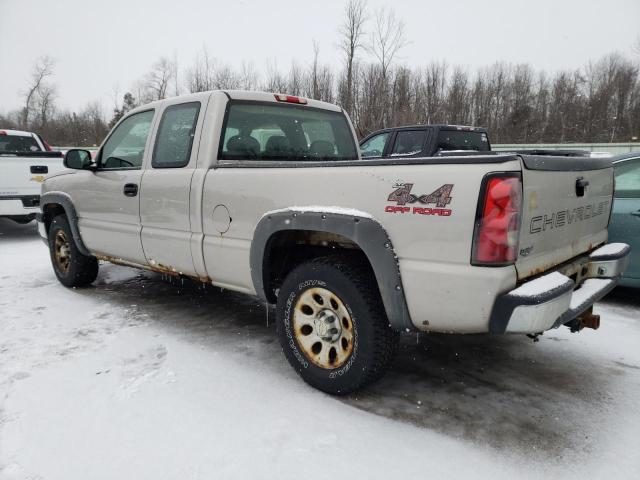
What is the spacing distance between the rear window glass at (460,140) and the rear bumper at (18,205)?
21.9 feet

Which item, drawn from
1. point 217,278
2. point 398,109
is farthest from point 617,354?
point 398,109

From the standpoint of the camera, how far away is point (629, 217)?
172 inches

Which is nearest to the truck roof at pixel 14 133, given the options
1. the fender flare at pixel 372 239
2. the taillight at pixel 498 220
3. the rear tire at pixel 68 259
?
the rear tire at pixel 68 259

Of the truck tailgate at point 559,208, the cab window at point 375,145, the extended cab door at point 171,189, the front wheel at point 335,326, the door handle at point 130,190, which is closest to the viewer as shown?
the truck tailgate at point 559,208

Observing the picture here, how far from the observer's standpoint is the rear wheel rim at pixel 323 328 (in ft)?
9.00

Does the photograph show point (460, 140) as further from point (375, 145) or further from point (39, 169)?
point (39, 169)

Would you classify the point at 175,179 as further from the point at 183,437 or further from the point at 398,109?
the point at 398,109

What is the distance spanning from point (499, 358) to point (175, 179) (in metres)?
2.77

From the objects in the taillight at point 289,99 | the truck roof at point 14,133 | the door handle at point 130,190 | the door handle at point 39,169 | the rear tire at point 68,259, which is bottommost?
the rear tire at point 68,259

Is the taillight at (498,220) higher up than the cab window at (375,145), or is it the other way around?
the cab window at (375,145)

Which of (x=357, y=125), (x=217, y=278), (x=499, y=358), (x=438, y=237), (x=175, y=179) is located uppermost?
(x=357, y=125)

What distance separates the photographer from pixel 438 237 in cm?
226

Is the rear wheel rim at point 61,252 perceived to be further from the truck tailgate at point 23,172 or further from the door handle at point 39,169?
the door handle at point 39,169

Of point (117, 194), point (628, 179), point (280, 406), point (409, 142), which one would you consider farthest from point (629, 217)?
point (117, 194)
